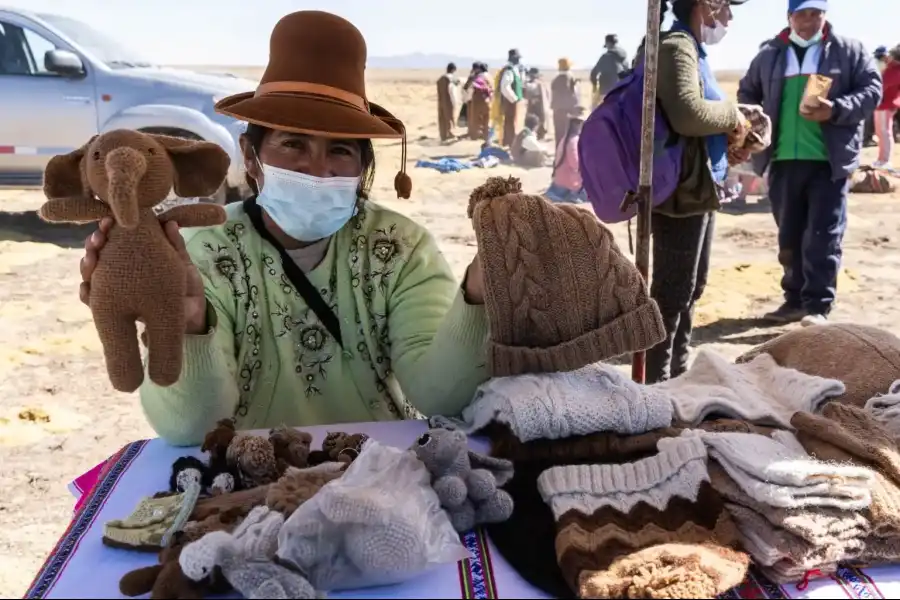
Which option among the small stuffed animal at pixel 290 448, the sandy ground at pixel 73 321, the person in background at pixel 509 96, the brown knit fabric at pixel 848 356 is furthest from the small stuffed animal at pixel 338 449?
the person in background at pixel 509 96

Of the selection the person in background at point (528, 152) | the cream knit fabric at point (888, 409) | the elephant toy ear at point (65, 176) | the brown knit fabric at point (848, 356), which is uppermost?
the elephant toy ear at point (65, 176)

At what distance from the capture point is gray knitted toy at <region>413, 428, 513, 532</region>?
4.22ft

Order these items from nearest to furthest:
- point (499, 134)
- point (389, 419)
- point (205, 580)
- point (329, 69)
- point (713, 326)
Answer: point (205, 580) → point (329, 69) → point (389, 419) → point (713, 326) → point (499, 134)

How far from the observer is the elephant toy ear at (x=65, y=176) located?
4.30 feet

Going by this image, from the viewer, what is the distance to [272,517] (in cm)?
118

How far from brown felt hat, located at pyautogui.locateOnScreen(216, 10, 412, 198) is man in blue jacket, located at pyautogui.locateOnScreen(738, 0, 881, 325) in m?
3.63

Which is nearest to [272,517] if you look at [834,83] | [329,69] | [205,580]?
[205,580]

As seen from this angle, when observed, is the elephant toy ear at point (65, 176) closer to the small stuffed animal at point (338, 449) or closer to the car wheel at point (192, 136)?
the small stuffed animal at point (338, 449)

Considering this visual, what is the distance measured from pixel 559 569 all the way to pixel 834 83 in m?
4.36

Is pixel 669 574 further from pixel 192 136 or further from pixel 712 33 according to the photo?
pixel 192 136

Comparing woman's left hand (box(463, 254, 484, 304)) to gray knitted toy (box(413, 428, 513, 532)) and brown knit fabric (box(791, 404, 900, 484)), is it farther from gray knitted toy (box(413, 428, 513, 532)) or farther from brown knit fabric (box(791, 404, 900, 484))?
brown knit fabric (box(791, 404, 900, 484))

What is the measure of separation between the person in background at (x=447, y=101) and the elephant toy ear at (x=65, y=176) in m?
15.8

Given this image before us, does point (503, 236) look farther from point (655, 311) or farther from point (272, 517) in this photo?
point (272, 517)

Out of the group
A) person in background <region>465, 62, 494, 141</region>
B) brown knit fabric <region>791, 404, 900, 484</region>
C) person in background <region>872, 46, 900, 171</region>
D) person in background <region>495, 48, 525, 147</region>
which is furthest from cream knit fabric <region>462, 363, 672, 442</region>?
person in background <region>465, 62, 494, 141</region>
